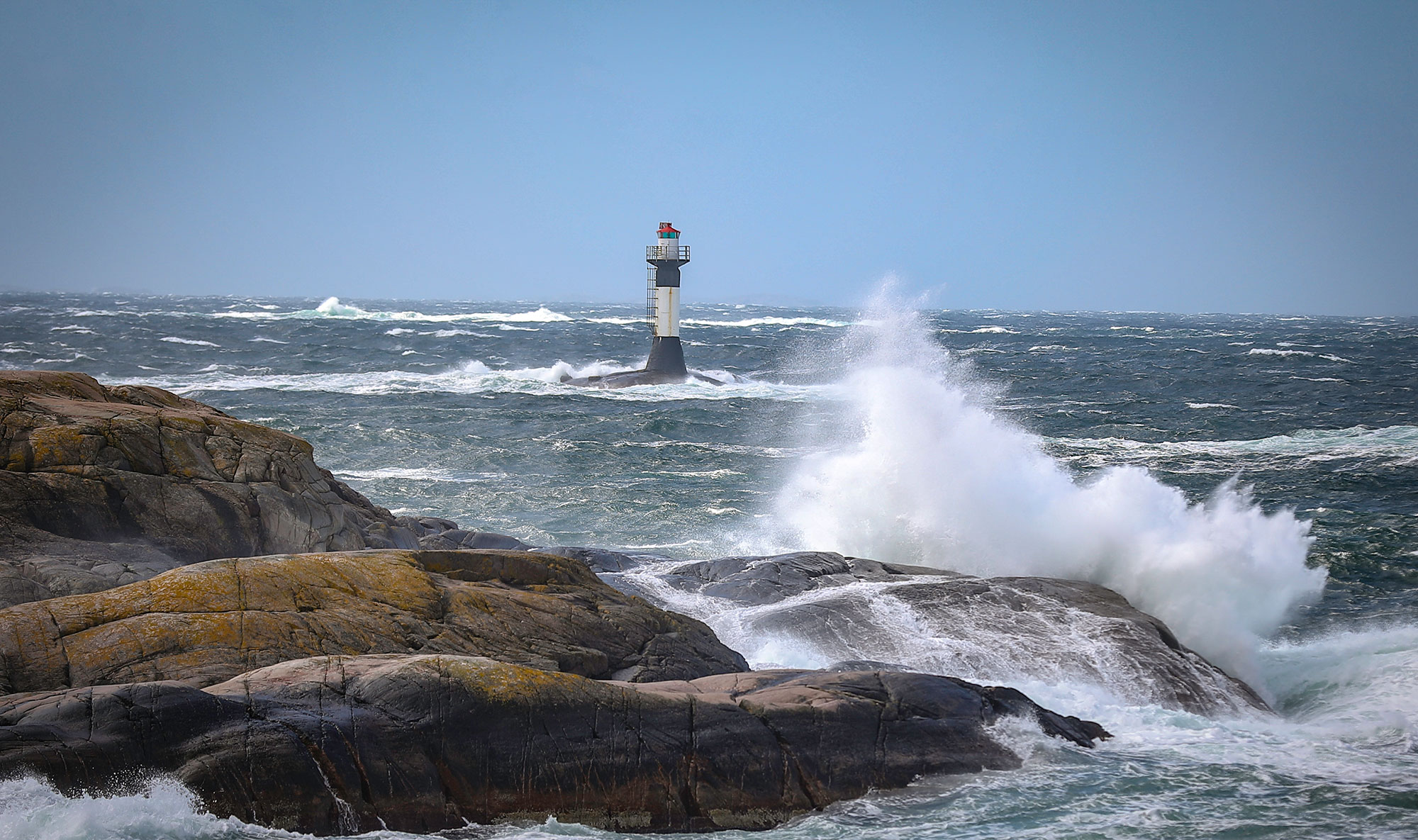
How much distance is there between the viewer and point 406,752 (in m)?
5.95

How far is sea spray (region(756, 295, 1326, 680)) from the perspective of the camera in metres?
11.8

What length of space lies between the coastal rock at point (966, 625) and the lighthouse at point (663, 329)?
2302cm

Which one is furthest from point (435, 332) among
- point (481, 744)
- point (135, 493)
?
point (481, 744)

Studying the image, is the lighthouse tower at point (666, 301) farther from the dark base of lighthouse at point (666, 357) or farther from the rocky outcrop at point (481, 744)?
the rocky outcrop at point (481, 744)

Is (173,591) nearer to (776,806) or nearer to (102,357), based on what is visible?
(776,806)

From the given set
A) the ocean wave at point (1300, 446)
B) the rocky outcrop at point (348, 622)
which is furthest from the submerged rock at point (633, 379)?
the rocky outcrop at point (348, 622)

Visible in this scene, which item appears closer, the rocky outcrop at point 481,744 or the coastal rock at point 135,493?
the rocky outcrop at point 481,744

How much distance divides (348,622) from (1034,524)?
918cm

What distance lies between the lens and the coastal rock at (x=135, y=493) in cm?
815

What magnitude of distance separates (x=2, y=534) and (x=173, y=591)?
226 cm

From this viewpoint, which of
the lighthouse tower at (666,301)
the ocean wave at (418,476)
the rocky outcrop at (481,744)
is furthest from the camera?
the lighthouse tower at (666,301)

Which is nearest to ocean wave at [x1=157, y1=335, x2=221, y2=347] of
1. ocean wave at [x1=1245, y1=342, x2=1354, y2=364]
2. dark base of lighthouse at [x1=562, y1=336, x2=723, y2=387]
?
dark base of lighthouse at [x1=562, y1=336, x2=723, y2=387]

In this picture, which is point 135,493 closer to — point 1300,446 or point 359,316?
point 1300,446

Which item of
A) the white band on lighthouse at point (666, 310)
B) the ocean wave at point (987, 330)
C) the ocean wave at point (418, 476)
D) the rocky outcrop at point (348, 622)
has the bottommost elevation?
the ocean wave at point (418, 476)
